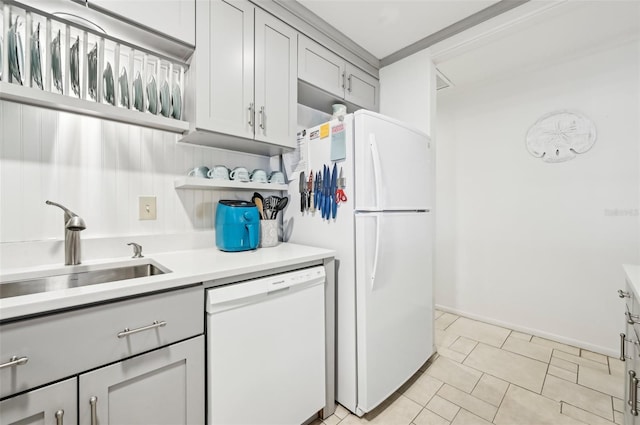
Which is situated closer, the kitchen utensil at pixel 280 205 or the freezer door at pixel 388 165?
the freezer door at pixel 388 165

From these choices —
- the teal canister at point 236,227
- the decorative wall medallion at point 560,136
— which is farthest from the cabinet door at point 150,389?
the decorative wall medallion at point 560,136

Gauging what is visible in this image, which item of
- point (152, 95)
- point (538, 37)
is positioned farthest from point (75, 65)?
point (538, 37)

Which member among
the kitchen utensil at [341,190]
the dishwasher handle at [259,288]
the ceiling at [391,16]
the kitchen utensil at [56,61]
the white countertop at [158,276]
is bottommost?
the dishwasher handle at [259,288]

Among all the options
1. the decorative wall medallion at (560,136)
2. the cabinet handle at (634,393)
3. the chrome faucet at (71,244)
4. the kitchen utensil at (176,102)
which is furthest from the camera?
the decorative wall medallion at (560,136)

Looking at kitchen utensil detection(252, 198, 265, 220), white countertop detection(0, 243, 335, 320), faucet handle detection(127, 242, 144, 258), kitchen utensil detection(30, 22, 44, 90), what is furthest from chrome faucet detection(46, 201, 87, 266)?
kitchen utensil detection(252, 198, 265, 220)

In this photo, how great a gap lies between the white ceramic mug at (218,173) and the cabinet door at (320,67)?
792mm

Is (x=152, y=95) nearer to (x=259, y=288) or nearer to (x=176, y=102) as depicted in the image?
(x=176, y=102)

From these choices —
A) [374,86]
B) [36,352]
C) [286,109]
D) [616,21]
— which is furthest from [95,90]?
[616,21]

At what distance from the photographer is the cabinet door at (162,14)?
3.68 ft

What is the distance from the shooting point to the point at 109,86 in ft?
4.10

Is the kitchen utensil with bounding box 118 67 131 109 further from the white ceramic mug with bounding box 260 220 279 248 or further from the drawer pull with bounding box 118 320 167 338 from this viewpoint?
the drawer pull with bounding box 118 320 167 338

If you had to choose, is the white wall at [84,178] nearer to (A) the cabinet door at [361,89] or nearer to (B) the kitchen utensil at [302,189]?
(B) the kitchen utensil at [302,189]

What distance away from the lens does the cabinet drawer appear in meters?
0.69

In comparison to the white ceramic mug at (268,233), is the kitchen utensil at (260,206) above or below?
above
